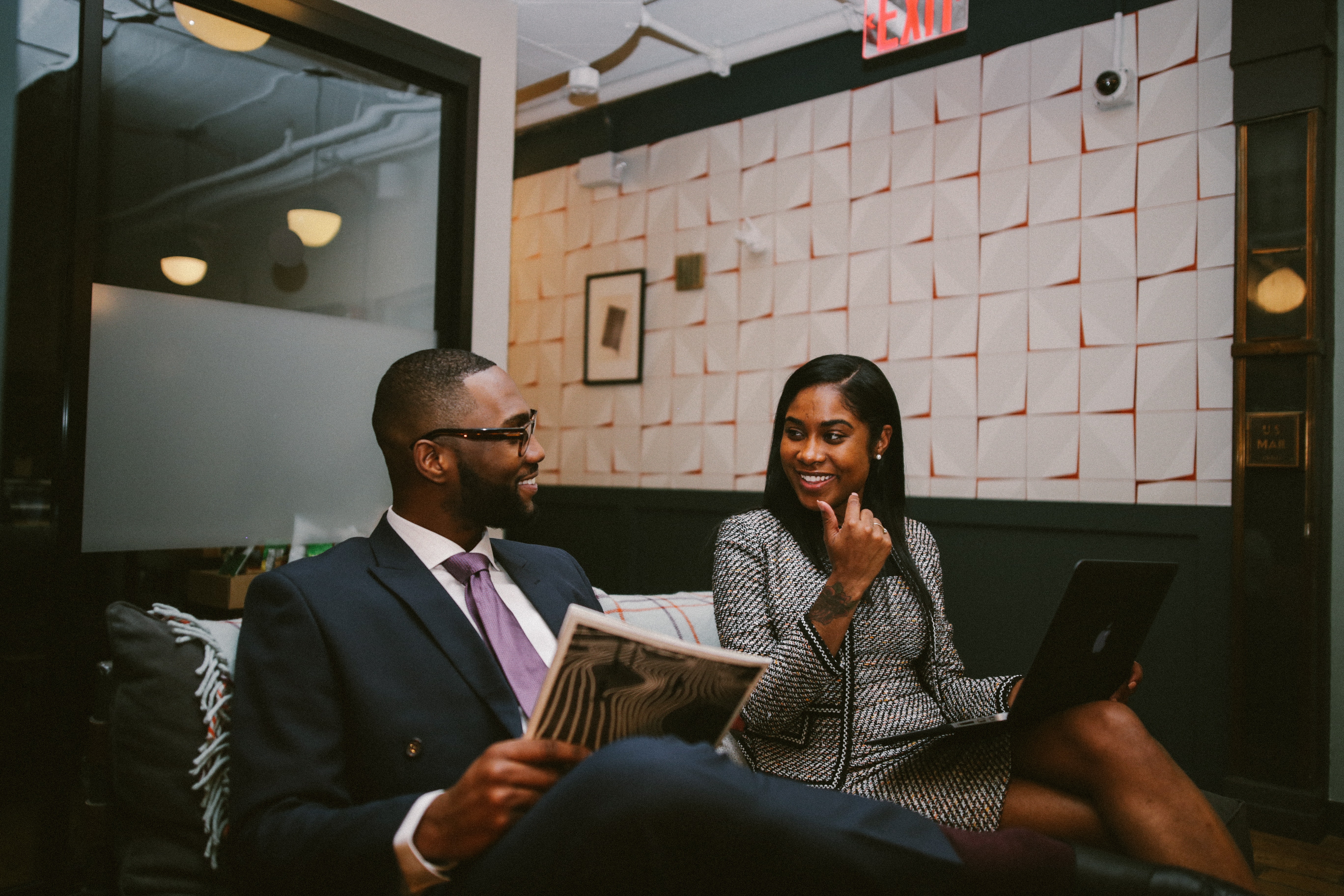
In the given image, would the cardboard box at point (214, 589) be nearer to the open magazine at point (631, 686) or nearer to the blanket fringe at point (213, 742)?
the blanket fringe at point (213, 742)

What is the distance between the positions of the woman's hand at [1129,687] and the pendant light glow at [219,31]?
2531 millimetres

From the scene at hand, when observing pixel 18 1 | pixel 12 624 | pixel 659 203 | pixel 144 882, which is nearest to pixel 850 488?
pixel 144 882

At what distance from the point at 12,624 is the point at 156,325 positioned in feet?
2.39

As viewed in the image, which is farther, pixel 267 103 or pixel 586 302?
pixel 586 302

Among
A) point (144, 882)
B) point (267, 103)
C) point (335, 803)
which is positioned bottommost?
point (144, 882)

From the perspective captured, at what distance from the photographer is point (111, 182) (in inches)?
85.6

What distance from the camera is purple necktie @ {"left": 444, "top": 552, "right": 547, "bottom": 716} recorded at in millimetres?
1355

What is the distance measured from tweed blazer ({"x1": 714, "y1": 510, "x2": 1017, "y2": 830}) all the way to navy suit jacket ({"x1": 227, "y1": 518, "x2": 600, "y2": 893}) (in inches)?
19.2

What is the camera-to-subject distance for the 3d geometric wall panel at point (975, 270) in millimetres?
2941

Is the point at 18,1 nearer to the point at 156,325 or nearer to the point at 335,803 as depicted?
the point at 156,325

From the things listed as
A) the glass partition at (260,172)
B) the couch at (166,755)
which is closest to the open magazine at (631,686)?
the couch at (166,755)

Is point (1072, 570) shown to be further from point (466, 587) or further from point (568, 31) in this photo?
point (568, 31)

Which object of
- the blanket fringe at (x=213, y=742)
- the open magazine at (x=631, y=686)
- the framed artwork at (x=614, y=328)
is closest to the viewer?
the open magazine at (x=631, y=686)

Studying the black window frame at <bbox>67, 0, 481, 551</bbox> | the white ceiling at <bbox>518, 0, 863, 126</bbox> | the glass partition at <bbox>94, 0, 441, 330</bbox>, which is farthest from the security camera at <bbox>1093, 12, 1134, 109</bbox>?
the glass partition at <bbox>94, 0, 441, 330</bbox>
